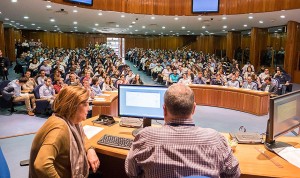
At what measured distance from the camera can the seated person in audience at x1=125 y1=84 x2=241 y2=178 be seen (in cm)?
129

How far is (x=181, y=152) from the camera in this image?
129cm

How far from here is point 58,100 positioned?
71.6 inches

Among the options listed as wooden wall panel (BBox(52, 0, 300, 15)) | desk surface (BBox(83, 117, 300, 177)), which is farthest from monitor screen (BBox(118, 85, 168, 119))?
wooden wall panel (BBox(52, 0, 300, 15))

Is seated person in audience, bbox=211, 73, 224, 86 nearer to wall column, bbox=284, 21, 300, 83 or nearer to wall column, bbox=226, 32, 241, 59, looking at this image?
wall column, bbox=284, 21, 300, 83

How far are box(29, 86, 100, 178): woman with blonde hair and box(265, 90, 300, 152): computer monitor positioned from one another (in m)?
1.45

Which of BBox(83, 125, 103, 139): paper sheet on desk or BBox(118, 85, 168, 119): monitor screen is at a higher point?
BBox(118, 85, 168, 119): monitor screen

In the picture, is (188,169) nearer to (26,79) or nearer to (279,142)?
(279,142)

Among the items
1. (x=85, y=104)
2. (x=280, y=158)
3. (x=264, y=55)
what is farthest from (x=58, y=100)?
(x=264, y=55)

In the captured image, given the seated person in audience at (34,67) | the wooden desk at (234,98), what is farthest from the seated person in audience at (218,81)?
the seated person in audience at (34,67)

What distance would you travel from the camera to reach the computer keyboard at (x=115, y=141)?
233 centimetres

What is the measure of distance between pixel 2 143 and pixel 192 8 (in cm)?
895

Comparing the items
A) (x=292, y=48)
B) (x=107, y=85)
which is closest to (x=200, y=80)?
(x=107, y=85)

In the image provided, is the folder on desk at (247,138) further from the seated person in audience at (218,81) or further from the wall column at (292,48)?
the wall column at (292,48)

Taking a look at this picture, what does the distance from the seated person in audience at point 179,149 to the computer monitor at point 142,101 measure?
114 centimetres
